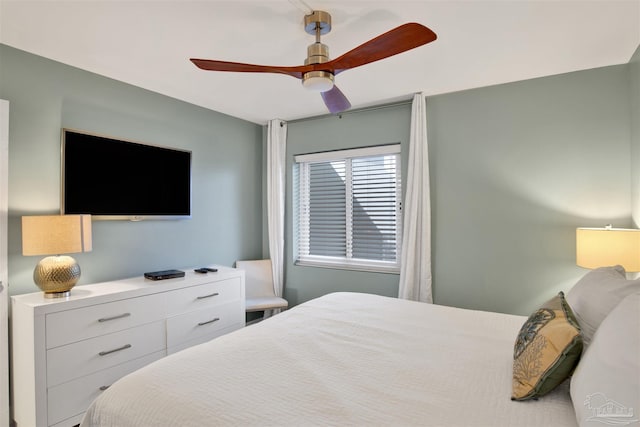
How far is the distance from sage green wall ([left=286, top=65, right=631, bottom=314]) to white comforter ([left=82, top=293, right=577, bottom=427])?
111cm

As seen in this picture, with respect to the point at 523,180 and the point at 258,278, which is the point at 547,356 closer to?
the point at 523,180

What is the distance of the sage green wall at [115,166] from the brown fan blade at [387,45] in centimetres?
200

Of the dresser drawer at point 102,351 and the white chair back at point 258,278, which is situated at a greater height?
the white chair back at point 258,278

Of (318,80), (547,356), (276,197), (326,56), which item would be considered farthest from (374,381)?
(276,197)

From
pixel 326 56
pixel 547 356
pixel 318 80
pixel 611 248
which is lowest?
pixel 547 356

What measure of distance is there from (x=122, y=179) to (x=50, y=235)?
797 millimetres

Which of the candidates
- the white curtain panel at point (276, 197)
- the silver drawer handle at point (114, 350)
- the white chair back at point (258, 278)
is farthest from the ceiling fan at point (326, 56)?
the white chair back at point (258, 278)

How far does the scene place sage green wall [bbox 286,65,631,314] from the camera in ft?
8.11

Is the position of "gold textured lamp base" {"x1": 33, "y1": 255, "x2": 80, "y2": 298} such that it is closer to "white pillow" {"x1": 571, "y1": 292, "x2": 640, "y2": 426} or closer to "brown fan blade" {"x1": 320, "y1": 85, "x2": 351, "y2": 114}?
"brown fan blade" {"x1": 320, "y1": 85, "x2": 351, "y2": 114}

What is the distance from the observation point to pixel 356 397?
1156 millimetres

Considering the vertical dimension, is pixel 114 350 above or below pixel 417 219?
below

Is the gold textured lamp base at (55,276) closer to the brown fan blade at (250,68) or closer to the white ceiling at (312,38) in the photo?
the white ceiling at (312,38)

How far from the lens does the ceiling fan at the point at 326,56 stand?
4.72 ft

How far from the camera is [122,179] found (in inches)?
108
